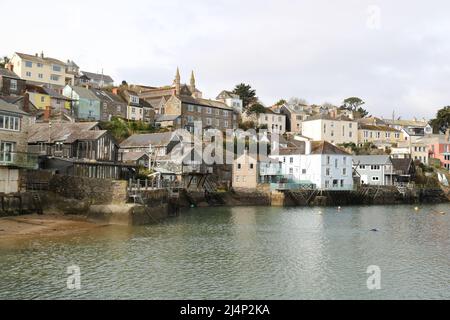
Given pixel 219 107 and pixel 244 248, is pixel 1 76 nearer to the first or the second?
pixel 219 107

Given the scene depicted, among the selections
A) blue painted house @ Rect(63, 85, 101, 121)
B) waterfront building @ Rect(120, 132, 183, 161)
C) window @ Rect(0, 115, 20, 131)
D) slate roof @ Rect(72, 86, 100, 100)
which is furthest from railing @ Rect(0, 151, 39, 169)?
slate roof @ Rect(72, 86, 100, 100)

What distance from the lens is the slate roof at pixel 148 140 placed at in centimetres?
7062

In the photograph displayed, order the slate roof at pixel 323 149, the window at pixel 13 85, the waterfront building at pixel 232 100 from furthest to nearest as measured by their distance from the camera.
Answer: the waterfront building at pixel 232 100 < the slate roof at pixel 323 149 < the window at pixel 13 85

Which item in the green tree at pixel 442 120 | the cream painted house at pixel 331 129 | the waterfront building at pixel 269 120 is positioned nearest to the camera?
the cream painted house at pixel 331 129

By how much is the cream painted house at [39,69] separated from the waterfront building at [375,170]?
5723cm

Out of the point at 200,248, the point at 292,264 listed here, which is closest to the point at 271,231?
the point at 200,248

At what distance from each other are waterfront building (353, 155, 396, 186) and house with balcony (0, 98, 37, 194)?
194ft

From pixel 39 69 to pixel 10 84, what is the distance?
1897cm

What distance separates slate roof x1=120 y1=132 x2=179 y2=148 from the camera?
70.6m

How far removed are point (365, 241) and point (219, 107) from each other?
217 feet

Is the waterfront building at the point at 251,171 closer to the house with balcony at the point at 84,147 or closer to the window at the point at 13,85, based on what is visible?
the house with balcony at the point at 84,147

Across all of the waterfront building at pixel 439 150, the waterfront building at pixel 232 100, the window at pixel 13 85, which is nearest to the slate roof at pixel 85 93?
the window at pixel 13 85

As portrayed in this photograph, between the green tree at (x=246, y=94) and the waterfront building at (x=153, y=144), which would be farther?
the green tree at (x=246, y=94)

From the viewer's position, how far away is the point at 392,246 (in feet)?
112
